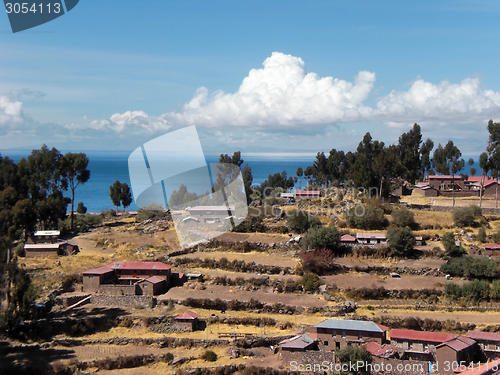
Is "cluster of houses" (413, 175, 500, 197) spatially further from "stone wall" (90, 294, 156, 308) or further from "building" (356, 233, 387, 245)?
"stone wall" (90, 294, 156, 308)

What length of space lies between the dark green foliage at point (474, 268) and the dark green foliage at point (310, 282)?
6.20 meters

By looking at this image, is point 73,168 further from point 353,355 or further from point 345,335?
point 353,355

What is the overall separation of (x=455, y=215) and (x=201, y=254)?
1527 cm

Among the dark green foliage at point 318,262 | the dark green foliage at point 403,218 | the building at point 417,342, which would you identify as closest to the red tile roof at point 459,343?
the building at point 417,342

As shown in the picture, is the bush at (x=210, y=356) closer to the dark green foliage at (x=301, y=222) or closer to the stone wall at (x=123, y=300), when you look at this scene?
the stone wall at (x=123, y=300)

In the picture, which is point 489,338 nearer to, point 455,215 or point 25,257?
point 455,215

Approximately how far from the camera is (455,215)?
28938mm

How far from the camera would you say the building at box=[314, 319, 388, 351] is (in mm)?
16922

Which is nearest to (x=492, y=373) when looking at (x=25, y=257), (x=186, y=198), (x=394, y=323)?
(x=394, y=323)

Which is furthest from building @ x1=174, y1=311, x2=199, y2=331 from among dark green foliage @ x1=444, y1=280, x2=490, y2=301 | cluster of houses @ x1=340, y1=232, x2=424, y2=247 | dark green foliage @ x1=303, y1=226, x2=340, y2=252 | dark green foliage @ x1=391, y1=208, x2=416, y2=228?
dark green foliage @ x1=391, y1=208, x2=416, y2=228

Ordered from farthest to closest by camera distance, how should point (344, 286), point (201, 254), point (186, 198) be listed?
1. point (186, 198)
2. point (201, 254)
3. point (344, 286)

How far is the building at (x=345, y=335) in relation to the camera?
55.5ft

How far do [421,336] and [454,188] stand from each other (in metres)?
25.8

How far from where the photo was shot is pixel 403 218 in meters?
28.7
